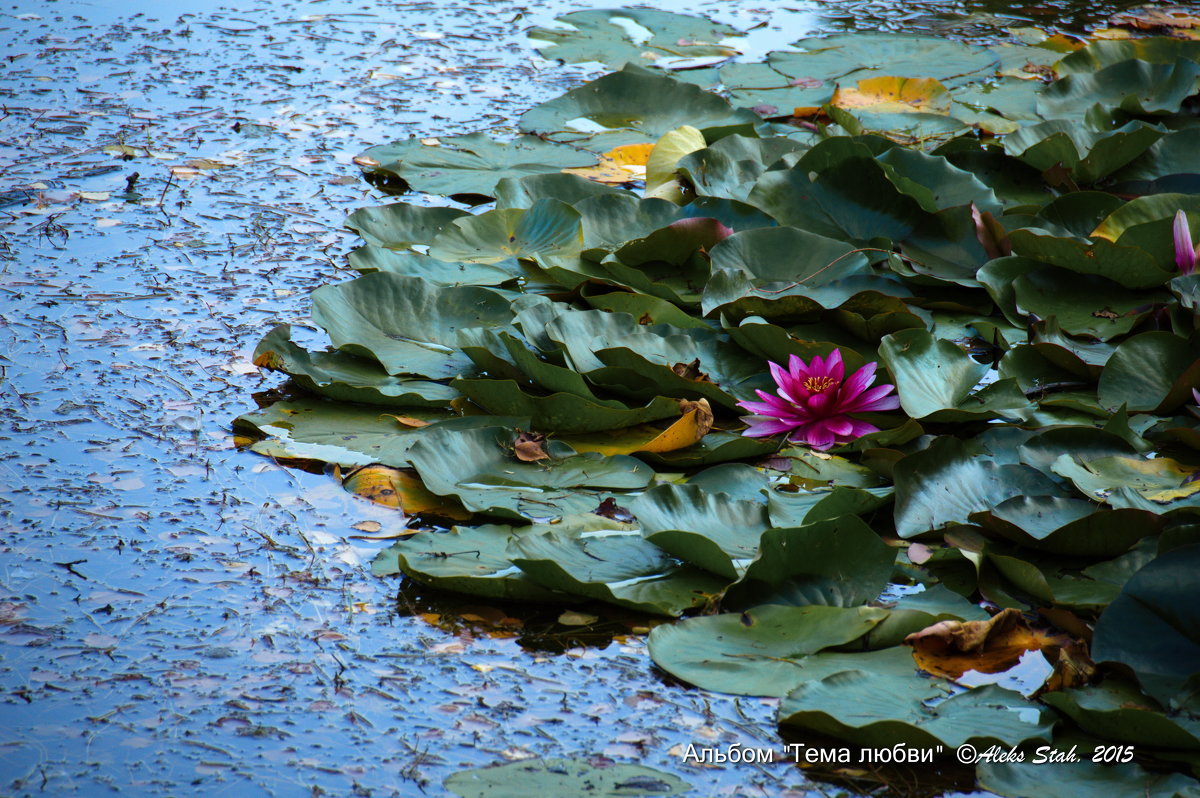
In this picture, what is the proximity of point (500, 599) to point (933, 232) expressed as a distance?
1.43 metres

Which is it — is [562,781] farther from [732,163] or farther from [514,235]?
[732,163]

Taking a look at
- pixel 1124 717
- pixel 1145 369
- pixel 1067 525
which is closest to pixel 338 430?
pixel 1067 525

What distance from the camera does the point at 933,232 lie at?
2492 mm

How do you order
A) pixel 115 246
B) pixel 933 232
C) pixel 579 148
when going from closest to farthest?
pixel 933 232 → pixel 115 246 → pixel 579 148

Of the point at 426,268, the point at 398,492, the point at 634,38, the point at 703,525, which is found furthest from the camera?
the point at 634,38

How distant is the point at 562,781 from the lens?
49.3 inches

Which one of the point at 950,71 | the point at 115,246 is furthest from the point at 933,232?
the point at 115,246

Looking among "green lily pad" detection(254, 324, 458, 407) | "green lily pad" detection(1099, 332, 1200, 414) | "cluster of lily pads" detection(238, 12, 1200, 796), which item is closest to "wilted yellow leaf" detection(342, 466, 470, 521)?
"cluster of lily pads" detection(238, 12, 1200, 796)

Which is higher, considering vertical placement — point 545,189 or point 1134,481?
point 545,189

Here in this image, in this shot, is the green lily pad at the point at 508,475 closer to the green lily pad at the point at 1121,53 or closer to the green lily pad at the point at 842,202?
the green lily pad at the point at 842,202

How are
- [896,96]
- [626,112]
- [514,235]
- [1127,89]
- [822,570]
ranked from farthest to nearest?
[896,96], [626,112], [1127,89], [514,235], [822,570]

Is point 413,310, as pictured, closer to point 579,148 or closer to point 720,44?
point 579,148

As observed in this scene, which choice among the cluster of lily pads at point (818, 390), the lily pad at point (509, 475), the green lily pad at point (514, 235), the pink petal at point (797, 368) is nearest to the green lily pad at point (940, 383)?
the cluster of lily pads at point (818, 390)

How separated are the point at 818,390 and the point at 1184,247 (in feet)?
2.90
